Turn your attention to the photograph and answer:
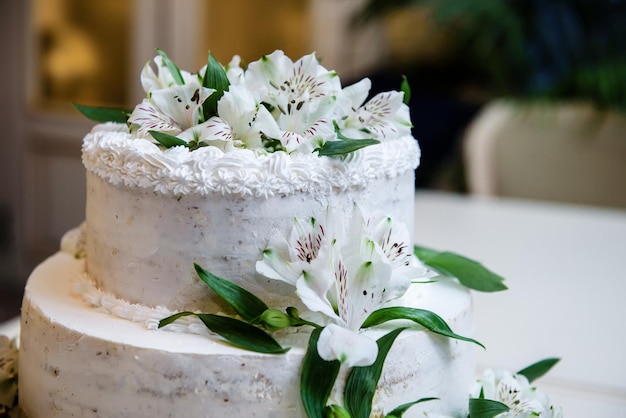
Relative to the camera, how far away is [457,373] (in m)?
0.97

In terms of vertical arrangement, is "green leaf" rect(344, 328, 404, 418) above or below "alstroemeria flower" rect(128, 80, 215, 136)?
below

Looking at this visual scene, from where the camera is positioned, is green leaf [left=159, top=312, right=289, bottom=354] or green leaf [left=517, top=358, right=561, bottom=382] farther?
green leaf [left=517, top=358, right=561, bottom=382]

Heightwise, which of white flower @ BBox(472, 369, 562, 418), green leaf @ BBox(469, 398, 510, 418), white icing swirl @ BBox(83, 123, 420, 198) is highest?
white icing swirl @ BBox(83, 123, 420, 198)

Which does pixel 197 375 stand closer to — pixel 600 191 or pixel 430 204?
pixel 430 204

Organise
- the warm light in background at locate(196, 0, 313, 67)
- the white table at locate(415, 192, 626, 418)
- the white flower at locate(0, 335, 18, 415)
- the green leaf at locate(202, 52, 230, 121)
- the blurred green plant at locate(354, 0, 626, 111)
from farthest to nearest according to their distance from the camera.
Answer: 1. the warm light in background at locate(196, 0, 313, 67)
2. the blurred green plant at locate(354, 0, 626, 111)
3. the white table at locate(415, 192, 626, 418)
4. the white flower at locate(0, 335, 18, 415)
5. the green leaf at locate(202, 52, 230, 121)

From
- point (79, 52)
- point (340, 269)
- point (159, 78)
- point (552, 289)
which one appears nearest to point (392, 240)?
point (340, 269)

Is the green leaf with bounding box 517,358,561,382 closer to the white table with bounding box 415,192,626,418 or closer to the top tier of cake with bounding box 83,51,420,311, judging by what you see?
the white table with bounding box 415,192,626,418

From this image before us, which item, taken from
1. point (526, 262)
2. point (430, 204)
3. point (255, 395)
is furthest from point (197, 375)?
point (430, 204)

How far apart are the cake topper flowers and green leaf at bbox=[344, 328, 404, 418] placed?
20 centimetres

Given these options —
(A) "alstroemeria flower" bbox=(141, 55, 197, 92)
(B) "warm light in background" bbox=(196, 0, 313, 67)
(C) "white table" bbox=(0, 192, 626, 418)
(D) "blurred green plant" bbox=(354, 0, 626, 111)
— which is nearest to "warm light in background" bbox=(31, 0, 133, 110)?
(B) "warm light in background" bbox=(196, 0, 313, 67)

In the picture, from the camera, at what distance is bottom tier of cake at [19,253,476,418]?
32.6 inches

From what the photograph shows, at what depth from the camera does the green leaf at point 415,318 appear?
0.87m

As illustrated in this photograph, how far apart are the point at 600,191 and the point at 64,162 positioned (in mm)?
2469

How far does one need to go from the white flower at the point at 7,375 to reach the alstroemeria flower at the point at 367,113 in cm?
50
